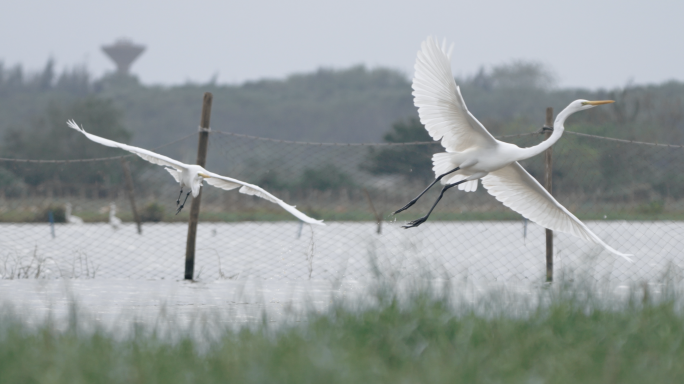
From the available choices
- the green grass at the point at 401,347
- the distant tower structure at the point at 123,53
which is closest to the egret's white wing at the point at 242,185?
the green grass at the point at 401,347

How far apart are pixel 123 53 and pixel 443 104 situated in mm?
86174

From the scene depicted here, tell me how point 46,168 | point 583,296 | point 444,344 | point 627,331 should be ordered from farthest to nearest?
point 46,168 < point 583,296 < point 627,331 < point 444,344

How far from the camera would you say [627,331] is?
14.8ft

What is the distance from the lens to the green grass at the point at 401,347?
354cm

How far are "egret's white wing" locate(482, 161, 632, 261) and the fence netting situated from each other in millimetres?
1222

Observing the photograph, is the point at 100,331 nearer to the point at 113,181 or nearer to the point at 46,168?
the point at 46,168

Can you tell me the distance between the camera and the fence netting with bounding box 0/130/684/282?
39.9 feet

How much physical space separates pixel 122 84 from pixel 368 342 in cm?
6865

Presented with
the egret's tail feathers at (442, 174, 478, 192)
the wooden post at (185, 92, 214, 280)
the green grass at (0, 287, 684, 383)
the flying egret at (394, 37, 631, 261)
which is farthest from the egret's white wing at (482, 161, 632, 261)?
the wooden post at (185, 92, 214, 280)

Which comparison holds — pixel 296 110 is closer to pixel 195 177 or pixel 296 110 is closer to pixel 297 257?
pixel 297 257

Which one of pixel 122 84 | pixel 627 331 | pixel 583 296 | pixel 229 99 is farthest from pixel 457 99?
pixel 122 84

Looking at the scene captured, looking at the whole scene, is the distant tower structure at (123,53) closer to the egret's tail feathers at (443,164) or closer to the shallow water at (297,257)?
the shallow water at (297,257)

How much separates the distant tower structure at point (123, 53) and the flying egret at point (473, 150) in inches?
3340

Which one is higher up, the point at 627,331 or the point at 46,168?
the point at 46,168
